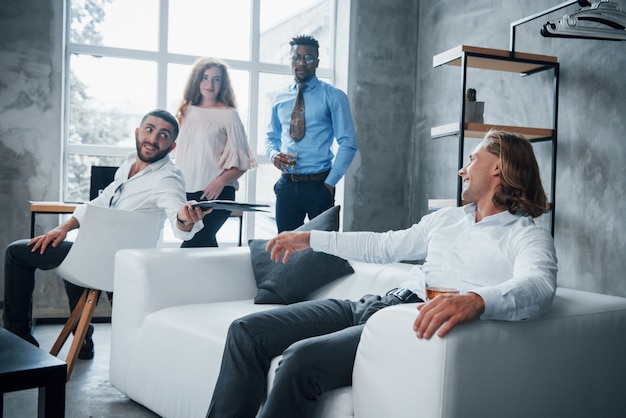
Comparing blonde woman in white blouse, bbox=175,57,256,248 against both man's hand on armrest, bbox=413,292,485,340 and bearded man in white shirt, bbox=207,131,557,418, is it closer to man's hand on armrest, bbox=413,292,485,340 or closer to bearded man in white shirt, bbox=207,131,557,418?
bearded man in white shirt, bbox=207,131,557,418

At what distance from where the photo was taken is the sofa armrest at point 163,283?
249 cm

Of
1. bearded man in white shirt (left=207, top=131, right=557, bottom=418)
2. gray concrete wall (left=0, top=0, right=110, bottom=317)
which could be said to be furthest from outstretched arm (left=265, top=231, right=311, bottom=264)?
gray concrete wall (left=0, top=0, right=110, bottom=317)

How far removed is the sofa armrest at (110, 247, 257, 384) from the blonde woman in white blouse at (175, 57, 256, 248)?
831 mm

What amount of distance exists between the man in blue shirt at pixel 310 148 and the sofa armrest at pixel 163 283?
1.08 meters

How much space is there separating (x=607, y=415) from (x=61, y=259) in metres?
2.26

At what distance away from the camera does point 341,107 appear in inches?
151

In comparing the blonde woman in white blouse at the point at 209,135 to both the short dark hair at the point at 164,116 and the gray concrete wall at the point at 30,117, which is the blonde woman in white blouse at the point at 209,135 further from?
the gray concrete wall at the point at 30,117

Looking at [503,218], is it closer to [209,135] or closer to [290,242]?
[290,242]

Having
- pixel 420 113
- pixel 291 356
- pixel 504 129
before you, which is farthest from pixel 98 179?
pixel 291 356

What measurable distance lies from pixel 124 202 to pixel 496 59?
2.12 m

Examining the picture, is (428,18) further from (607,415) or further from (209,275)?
(607,415)

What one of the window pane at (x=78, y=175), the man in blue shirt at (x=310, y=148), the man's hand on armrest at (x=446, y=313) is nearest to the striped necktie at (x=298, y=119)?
the man in blue shirt at (x=310, y=148)

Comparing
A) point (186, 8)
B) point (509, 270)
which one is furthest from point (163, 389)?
point (186, 8)

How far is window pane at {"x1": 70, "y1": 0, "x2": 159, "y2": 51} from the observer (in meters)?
4.66
